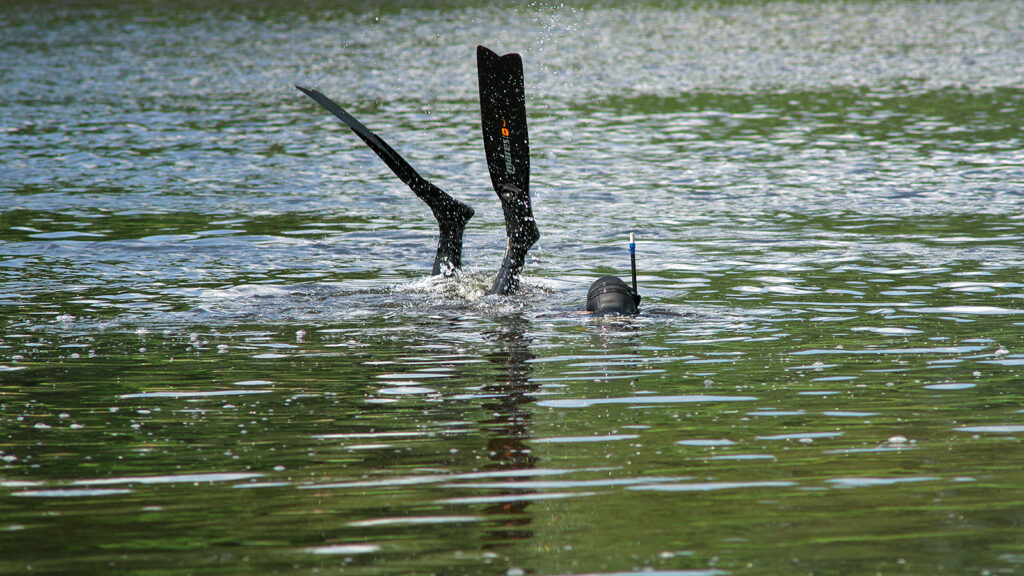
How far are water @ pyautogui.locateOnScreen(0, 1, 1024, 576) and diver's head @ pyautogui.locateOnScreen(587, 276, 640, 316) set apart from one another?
0.77 ft

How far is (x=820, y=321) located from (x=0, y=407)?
7.42 m

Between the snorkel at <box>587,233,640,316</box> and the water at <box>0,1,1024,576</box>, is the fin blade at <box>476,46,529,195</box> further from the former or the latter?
the snorkel at <box>587,233,640,316</box>

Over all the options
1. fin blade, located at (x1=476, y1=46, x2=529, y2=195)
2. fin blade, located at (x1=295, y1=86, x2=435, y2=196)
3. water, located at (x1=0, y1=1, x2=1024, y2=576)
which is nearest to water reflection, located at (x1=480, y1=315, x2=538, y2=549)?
water, located at (x1=0, y1=1, x2=1024, y2=576)

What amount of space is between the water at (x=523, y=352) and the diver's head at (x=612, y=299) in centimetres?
24

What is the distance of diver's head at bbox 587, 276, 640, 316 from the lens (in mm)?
→ 12594

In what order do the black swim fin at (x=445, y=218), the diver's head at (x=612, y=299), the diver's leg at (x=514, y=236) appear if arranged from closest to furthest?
the diver's head at (x=612, y=299) → the diver's leg at (x=514, y=236) → the black swim fin at (x=445, y=218)

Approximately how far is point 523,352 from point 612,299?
1588 mm

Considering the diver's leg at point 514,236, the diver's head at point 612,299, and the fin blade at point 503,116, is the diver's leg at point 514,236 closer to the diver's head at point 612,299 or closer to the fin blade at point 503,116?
the fin blade at point 503,116

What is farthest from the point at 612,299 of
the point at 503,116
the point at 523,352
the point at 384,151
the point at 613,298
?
the point at 384,151

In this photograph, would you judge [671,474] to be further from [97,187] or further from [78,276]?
[97,187]

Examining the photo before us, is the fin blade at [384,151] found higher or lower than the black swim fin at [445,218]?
higher

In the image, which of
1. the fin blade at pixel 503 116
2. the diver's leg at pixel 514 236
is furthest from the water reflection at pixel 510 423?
the fin blade at pixel 503 116

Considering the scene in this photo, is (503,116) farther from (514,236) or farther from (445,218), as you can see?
(445,218)

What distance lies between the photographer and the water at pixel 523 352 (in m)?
6.88
